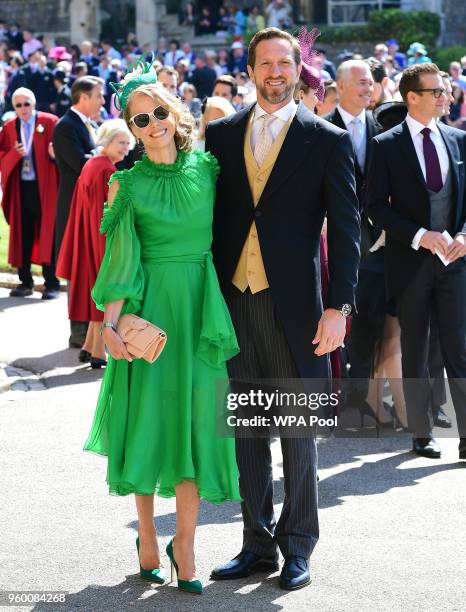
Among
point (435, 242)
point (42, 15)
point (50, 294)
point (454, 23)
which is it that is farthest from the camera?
point (42, 15)

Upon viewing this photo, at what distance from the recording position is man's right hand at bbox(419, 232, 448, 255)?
6875 mm

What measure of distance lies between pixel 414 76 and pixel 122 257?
2878 mm

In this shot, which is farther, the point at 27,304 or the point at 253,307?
the point at 27,304

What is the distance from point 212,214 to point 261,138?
36 cm

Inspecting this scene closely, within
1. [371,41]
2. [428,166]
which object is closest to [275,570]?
[428,166]

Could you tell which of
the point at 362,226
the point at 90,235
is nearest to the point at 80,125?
the point at 90,235

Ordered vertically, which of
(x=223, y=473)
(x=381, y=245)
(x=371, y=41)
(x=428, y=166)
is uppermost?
(x=371, y=41)

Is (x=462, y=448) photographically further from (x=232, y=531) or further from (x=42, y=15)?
(x=42, y=15)

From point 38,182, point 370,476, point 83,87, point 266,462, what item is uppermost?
point 83,87

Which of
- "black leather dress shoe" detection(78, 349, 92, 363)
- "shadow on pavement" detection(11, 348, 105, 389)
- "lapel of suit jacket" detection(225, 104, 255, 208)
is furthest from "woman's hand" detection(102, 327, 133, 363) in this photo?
"black leather dress shoe" detection(78, 349, 92, 363)

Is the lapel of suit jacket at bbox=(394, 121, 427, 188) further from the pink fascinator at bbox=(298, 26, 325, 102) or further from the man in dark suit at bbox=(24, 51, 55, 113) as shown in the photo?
the man in dark suit at bbox=(24, 51, 55, 113)

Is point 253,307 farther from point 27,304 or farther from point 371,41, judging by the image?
point 371,41

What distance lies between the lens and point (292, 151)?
4.98m

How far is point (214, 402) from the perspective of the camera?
498 cm
